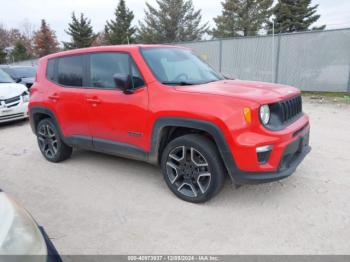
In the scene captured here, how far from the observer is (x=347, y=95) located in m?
10.0

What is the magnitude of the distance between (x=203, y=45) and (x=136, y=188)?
1155cm

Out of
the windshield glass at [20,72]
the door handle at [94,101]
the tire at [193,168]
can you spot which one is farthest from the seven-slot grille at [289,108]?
the windshield glass at [20,72]

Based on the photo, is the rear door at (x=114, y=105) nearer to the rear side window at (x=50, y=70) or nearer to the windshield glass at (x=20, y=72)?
the rear side window at (x=50, y=70)

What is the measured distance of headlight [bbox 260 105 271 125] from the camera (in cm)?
286

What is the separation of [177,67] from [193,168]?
142 cm

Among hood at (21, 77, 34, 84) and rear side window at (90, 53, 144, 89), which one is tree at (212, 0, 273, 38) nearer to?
hood at (21, 77, 34, 84)

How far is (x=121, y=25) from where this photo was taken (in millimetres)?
40062

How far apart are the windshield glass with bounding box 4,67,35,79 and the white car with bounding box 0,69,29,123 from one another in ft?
9.97

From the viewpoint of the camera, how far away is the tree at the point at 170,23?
35.4m

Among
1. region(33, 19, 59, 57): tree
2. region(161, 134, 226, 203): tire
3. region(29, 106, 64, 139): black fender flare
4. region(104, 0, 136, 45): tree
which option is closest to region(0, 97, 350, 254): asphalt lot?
region(161, 134, 226, 203): tire

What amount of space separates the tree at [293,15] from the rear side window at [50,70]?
3096 centimetres

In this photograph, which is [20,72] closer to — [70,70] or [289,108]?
[70,70]

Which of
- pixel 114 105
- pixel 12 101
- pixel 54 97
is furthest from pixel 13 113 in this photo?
pixel 114 105

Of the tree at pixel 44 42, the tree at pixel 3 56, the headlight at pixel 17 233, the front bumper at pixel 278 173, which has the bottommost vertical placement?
the front bumper at pixel 278 173
